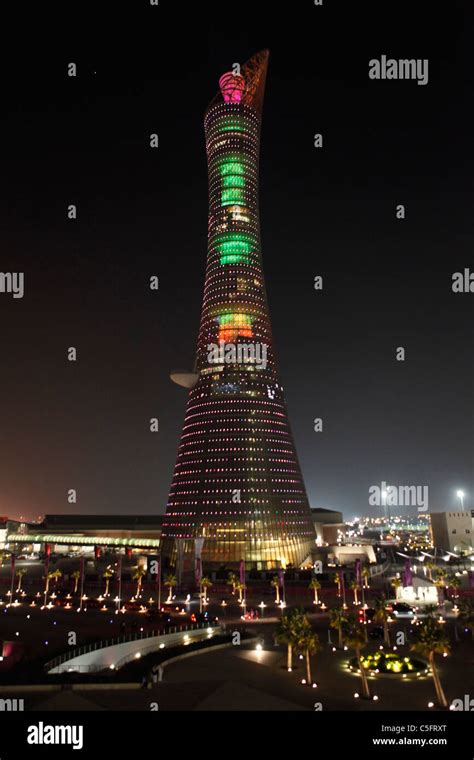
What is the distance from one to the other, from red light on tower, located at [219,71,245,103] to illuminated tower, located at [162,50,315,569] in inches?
8.3

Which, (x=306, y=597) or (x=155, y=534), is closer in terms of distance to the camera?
(x=306, y=597)

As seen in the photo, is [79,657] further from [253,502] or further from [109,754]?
[253,502]

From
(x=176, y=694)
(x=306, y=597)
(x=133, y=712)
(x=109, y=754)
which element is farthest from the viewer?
(x=306, y=597)

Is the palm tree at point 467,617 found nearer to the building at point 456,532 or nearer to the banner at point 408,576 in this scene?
the banner at point 408,576

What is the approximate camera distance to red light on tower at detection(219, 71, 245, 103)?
110 meters

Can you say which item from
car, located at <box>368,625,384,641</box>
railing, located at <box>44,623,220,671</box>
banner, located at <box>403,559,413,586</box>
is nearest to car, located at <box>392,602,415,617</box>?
banner, located at <box>403,559,413,586</box>

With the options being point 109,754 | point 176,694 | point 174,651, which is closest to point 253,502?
point 174,651

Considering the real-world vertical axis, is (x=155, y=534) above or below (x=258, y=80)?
below

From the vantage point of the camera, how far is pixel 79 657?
3741 centimetres

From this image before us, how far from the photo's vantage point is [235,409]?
94.1 metres

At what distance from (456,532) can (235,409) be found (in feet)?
229

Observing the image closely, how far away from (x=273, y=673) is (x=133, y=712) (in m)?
12.4

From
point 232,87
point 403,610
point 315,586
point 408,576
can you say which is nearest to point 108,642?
point 315,586

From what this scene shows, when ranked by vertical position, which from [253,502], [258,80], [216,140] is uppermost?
[258,80]
